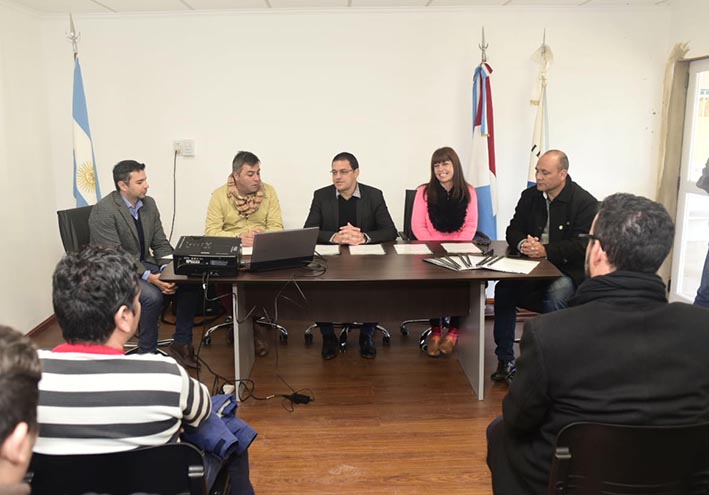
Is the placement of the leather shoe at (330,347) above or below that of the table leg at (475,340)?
below

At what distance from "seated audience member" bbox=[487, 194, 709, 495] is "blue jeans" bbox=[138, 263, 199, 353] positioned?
246 cm

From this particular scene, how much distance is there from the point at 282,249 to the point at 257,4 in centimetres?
232

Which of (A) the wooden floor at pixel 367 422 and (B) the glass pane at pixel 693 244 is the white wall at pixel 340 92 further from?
(A) the wooden floor at pixel 367 422

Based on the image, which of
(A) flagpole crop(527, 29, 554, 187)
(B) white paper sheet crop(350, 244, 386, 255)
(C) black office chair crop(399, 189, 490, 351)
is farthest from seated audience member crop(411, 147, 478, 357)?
(A) flagpole crop(527, 29, 554, 187)

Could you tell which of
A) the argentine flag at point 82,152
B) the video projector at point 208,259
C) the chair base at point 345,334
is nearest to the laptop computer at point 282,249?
the video projector at point 208,259

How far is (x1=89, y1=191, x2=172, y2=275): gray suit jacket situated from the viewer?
11.7ft

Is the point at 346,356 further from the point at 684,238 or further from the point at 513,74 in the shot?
the point at 684,238

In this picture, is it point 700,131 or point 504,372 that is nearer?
point 504,372

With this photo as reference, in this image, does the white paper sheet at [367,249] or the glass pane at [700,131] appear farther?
the glass pane at [700,131]

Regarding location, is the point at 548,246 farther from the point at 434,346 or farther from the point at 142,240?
the point at 142,240

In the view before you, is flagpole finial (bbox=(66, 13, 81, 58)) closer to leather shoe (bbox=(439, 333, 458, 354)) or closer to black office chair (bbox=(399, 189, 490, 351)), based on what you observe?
black office chair (bbox=(399, 189, 490, 351))

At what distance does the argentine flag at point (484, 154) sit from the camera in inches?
179

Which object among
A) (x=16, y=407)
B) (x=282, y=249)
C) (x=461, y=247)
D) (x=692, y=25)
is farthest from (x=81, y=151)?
(x=692, y=25)

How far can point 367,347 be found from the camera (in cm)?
393
